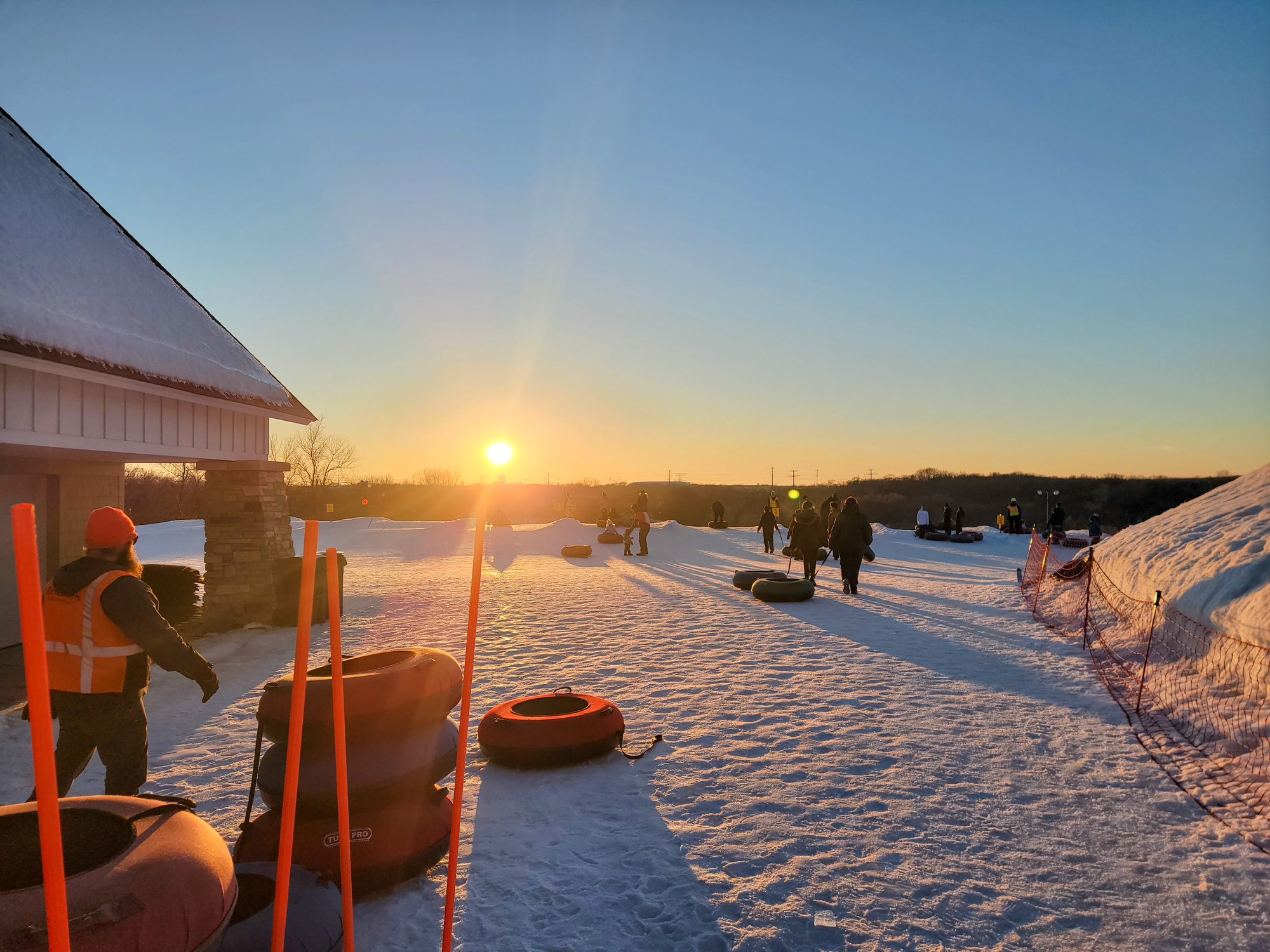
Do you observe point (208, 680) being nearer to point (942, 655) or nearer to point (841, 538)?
point (942, 655)

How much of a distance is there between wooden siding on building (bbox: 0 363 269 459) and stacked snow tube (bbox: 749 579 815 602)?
33.1 feet

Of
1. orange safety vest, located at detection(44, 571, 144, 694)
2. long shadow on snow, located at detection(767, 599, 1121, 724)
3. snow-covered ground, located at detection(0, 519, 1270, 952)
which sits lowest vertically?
long shadow on snow, located at detection(767, 599, 1121, 724)

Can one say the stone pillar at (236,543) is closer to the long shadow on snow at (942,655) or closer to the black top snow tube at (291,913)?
the black top snow tube at (291,913)

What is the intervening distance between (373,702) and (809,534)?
43.6 ft

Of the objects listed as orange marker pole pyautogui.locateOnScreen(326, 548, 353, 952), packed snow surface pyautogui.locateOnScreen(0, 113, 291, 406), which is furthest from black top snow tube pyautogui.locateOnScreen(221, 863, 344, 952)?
packed snow surface pyautogui.locateOnScreen(0, 113, 291, 406)

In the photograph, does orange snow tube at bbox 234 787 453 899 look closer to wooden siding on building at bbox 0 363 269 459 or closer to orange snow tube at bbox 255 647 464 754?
orange snow tube at bbox 255 647 464 754

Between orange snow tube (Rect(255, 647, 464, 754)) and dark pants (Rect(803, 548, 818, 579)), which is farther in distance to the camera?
dark pants (Rect(803, 548, 818, 579))

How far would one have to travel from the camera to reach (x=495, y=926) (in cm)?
364

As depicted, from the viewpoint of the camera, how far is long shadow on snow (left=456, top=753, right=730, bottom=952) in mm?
3578

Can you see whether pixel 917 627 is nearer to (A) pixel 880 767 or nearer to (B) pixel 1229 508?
(B) pixel 1229 508

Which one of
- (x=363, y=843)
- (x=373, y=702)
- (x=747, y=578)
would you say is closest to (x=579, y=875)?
(x=363, y=843)

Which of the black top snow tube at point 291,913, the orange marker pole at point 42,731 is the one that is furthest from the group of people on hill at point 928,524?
the orange marker pole at point 42,731

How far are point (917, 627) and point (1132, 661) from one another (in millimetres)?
3430

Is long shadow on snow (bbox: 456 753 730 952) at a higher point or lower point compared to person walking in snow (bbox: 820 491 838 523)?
lower
